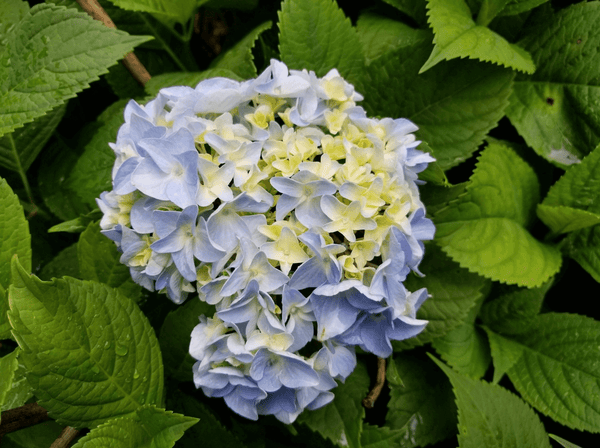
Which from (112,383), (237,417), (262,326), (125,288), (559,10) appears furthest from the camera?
(559,10)

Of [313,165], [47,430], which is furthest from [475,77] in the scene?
[47,430]

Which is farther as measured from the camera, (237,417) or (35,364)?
(237,417)

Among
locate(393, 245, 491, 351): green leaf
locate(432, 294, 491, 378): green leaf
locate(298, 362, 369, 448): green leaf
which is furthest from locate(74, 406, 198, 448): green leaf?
locate(432, 294, 491, 378): green leaf

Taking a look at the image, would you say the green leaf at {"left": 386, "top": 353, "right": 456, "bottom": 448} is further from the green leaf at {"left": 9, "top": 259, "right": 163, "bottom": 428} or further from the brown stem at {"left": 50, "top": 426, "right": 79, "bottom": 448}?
the brown stem at {"left": 50, "top": 426, "right": 79, "bottom": 448}

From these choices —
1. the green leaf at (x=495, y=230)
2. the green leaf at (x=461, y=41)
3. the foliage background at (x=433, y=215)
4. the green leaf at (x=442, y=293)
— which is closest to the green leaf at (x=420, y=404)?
the foliage background at (x=433, y=215)

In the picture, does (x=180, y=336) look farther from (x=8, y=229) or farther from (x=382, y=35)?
(x=382, y=35)

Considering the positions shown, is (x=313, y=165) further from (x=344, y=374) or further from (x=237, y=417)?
(x=237, y=417)

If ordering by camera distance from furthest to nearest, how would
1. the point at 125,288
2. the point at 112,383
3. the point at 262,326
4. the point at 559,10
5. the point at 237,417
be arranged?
the point at 559,10, the point at 237,417, the point at 125,288, the point at 112,383, the point at 262,326
